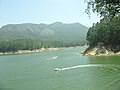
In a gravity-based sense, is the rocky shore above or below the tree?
below

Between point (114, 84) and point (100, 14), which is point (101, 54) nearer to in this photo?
point (114, 84)

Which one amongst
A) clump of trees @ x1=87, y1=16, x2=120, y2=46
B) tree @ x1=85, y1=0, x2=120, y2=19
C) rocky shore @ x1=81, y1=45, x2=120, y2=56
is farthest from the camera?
clump of trees @ x1=87, y1=16, x2=120, y2=46

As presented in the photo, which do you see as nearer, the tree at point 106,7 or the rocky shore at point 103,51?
the tree at point 106,7

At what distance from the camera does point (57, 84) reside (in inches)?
1799

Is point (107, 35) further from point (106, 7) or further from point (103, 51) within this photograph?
point (106, 7)

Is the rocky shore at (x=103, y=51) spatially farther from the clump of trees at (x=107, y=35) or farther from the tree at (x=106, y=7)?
the tree at (x=106, y=7)

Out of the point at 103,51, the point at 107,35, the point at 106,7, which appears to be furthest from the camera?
the point at 107,35

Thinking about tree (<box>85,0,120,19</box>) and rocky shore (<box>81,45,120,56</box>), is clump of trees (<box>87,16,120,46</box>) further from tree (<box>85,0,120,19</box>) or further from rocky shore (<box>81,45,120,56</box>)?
tree (<box>85,0,120,19</box>)

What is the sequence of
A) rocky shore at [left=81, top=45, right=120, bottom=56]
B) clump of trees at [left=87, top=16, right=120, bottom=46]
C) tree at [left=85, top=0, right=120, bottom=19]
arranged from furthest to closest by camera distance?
clump of trees at [left=87, top=16, right=120, bottom=46] < rocky shore at [left=81, top=45, right=120, bottom=56] < tree at [left=85, top=0, right=120, bottom=19]

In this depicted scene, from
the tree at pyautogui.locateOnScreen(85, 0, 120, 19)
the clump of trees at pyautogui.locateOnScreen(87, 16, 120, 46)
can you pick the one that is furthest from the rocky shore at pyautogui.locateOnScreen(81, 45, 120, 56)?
the tree at pyautogui.locateOnScreen(85, 0, 120, 19)

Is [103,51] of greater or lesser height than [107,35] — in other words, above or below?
below

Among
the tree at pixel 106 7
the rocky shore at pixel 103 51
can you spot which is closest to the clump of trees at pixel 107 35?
the rocky shore at pixel 103 51

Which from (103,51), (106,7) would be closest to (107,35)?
(103,51)

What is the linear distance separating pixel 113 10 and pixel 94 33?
91938mm
